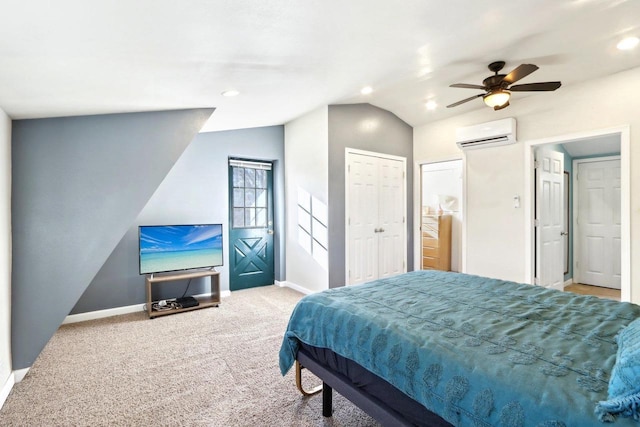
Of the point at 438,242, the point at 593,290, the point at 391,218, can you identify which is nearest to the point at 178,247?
the point at 391,218

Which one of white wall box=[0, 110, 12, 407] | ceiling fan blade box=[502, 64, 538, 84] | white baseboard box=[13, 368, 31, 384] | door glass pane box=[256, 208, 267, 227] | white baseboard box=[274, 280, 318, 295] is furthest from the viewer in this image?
door glass pane box=[256, 208, 267, 227]

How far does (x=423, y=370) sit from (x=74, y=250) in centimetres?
268

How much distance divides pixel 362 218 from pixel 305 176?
1041 millimetres

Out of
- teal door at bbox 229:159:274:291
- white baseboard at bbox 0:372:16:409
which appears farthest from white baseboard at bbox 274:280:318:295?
white baseboard at bbox 0:372:16:409

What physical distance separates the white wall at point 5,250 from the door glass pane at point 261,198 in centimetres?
323

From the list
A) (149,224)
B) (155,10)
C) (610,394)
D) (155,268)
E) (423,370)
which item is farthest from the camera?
(149,224)

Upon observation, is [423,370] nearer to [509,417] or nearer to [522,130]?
[509,417]

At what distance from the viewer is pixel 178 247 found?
4.09m

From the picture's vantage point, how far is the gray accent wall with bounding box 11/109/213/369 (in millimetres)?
2486

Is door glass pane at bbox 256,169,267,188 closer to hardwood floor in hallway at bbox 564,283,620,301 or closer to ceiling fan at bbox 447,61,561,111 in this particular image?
ceiling fan at bbox 447,61,561,111

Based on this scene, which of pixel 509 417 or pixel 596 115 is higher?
pixel 596 115

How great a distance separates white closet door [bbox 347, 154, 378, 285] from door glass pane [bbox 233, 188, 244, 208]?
1.74 metres

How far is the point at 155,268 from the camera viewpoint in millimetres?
3949

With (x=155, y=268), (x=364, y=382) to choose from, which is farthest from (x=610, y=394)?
(x=155, y=268)
